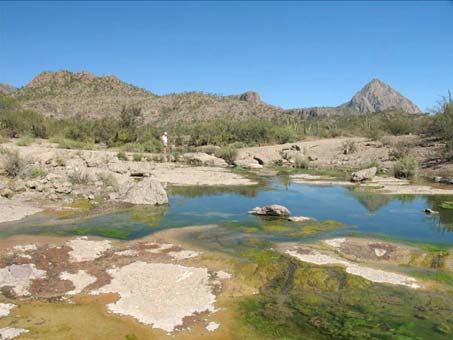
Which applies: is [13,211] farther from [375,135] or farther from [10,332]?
[375,135]

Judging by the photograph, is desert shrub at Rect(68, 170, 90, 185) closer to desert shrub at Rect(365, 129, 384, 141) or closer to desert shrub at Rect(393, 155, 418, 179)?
desert shrub at Rect(393, 155, 418, 179)

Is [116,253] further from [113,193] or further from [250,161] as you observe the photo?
[250,161]

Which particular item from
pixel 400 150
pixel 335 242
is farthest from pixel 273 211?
pixel 400 150

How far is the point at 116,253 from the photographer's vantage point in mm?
7793

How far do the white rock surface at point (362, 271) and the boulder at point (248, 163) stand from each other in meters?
18.5

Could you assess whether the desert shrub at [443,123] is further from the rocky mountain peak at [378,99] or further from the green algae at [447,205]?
the rocky mountain peak at [378,99]

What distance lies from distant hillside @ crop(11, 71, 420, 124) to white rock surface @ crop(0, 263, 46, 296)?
209ft

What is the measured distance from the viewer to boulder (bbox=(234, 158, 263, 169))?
26.5 m

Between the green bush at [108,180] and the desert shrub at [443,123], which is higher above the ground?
the desert shrub at [443,123]

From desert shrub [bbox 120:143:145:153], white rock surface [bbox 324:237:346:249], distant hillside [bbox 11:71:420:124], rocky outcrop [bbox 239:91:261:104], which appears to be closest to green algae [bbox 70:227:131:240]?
white rock surface [bbox 324:237:346:249]

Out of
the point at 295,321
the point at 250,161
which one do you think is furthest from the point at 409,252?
the point at 250,161

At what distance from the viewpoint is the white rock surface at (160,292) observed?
5.21 meters

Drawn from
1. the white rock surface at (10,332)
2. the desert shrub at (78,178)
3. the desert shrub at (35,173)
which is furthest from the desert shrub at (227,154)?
the white rock surface at (10,332)

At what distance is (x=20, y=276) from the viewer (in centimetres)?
632
